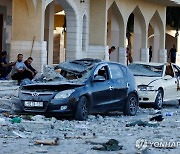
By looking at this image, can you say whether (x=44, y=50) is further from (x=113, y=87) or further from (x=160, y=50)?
(x=160, y=50)

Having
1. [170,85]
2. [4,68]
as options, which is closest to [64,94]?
[170,85]

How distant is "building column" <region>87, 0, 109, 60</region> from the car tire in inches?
554

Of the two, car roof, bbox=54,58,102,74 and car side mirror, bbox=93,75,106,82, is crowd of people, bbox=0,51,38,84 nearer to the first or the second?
car roof, bbox=54,58,102,74

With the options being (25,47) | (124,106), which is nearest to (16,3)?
(25,47)

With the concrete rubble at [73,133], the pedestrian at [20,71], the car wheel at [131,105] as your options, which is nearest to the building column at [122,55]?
the pedestrian at [20,71]

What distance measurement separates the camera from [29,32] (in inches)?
938

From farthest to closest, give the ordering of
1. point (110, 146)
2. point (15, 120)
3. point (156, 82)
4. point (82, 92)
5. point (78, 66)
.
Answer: point (156, 82), point (78, 66), point (82, 92), point (15, 120), point (110, 146)

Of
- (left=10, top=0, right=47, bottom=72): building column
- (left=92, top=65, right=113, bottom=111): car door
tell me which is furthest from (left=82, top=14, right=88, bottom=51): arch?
(left=92, top=65, right=113, bottom=111): car door

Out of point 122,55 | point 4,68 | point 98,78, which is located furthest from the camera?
point 122,55

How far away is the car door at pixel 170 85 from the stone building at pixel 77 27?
4922 millimetres

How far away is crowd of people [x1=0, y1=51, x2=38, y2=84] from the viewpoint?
71.3 feet

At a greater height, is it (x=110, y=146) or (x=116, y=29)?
(x=116, y=29)

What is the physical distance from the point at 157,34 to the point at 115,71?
2407 cm

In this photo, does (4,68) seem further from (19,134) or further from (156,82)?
(19,134)
